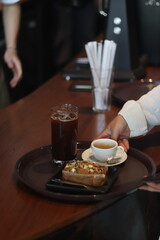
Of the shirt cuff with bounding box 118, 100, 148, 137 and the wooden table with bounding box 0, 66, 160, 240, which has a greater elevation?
the shirt cuff with bounding box 118, 100, 148, 137

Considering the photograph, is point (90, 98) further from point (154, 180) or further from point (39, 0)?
point (39, 0)

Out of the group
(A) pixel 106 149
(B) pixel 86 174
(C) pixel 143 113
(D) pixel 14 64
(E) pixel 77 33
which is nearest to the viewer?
(B) pixel 86 174

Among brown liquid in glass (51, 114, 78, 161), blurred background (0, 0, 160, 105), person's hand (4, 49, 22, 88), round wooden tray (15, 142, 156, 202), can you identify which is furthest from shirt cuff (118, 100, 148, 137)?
person's hand (4, 49, 22, 88)

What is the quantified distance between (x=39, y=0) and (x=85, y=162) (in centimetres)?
365

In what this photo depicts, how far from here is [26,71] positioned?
14.3 feet

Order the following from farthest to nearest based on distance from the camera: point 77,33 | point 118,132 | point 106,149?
point 77,33 → point 118,132 → point 106,149

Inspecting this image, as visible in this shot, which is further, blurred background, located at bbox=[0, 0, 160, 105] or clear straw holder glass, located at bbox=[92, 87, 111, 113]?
blurred background, located at bbox=[0, 0, 160, 105]

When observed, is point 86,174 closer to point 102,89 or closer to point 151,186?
point 151,186

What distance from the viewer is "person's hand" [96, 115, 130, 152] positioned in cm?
149

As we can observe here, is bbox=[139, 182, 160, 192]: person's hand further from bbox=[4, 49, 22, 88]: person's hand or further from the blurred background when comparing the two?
bbox=[4, 49, 22, 88]: person's hand

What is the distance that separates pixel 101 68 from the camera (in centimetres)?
189

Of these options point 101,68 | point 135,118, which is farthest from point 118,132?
point 101,68

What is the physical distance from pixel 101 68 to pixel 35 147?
53 cm

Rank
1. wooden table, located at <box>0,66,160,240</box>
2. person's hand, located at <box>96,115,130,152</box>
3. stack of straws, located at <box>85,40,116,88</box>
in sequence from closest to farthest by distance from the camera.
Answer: wooden table, located at <box>0,66,160,240</box>
person's hand, located at <box>96,115,130,152</box>
stack of straws, located at <box>85,40,116,88</box>
